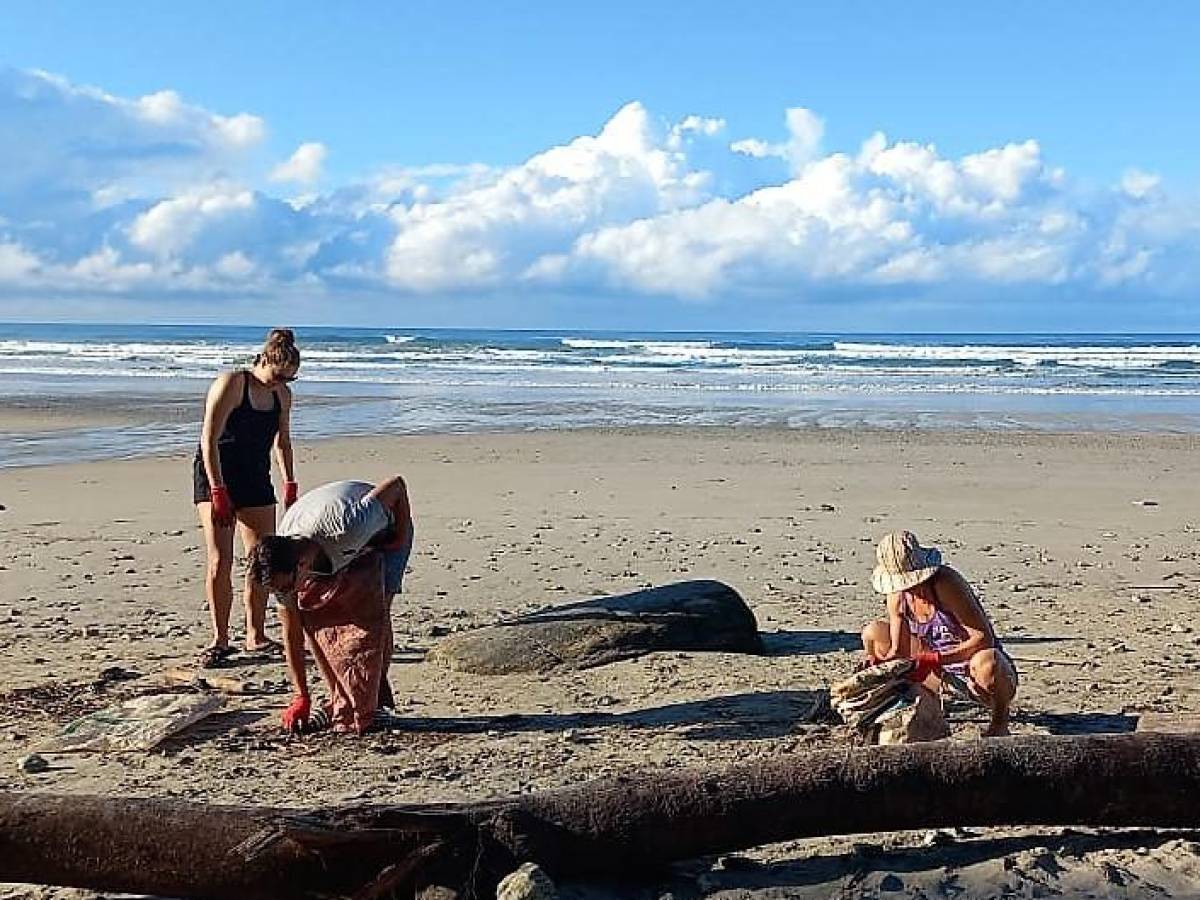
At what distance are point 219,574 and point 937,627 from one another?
3665mm

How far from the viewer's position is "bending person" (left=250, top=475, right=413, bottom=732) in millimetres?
5379

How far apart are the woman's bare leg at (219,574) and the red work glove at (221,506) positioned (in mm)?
58

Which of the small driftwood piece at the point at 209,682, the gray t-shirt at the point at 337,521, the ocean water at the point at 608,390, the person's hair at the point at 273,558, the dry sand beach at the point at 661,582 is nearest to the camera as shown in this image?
the dry sand beach at the point at 661,582

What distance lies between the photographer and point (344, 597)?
550cm

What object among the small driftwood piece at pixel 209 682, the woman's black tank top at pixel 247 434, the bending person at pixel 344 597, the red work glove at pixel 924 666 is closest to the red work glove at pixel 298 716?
the bending person at pixel 344 597

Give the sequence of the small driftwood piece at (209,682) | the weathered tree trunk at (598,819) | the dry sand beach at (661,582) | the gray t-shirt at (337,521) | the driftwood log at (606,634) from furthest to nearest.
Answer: the driftwood log at (606,634) → the small driftwood piece at (209,682) → the gray t-shirt at (337,521) → the dry sand beach at (661,582) → the weathered tree trunk at (598,819)

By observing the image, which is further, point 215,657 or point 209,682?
point 215,657

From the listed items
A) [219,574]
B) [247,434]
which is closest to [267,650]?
[219,574]

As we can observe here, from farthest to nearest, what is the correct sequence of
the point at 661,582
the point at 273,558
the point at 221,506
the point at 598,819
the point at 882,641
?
1. the point at 661,582
2. the point at 221,506
3. the point at 882,641
4. the point at 273,558
5. the point at 598,819

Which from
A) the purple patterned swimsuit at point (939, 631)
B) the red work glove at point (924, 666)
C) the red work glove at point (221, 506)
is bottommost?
the red work glove at point (924, 666)

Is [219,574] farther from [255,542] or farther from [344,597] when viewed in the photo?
[344,597]

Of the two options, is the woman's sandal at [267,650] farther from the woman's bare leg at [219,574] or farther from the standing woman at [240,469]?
the woman's bare leg at [219,574]

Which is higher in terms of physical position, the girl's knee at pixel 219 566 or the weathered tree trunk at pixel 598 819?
the girl's knee at pixel 219 566

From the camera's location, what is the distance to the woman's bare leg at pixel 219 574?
688 centimetres
